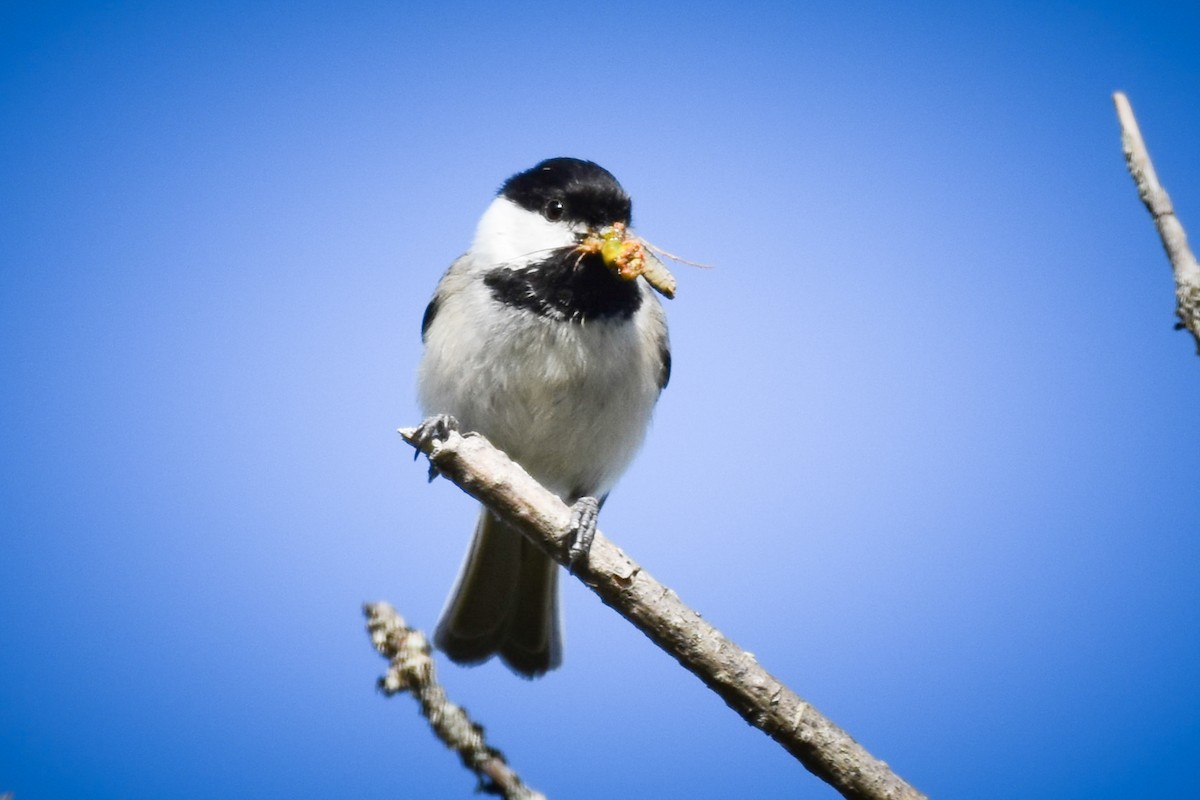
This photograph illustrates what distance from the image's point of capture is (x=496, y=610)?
14.8 feet

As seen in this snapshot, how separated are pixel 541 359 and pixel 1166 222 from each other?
2357 mm

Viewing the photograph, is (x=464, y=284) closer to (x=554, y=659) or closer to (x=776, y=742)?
(x=554, y=659)

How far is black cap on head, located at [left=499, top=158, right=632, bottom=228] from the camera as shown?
4090 millimetres

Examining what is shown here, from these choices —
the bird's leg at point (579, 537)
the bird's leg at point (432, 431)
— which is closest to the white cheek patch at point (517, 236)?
the bird's leg at point (432, 431)

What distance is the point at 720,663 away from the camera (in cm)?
242

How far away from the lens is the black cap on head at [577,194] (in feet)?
13.4

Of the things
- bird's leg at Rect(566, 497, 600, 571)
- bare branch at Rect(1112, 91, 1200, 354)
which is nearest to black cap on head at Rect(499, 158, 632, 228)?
bird's leg at Rect(566, 497, 600, 571)

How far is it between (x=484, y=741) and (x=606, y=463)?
263 centimetres

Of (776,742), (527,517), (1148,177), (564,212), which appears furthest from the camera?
(564,212)

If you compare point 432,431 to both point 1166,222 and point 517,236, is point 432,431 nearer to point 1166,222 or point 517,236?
point 517,236

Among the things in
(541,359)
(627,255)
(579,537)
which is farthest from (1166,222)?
(541,359)

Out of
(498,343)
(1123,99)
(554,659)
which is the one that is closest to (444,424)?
(498,343)

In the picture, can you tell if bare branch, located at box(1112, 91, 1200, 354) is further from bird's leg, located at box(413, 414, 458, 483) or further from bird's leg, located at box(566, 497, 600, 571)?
bird's leg, located at box(413, 414, 458, 483)

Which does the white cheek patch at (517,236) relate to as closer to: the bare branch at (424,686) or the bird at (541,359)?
the bird at (541,359)
